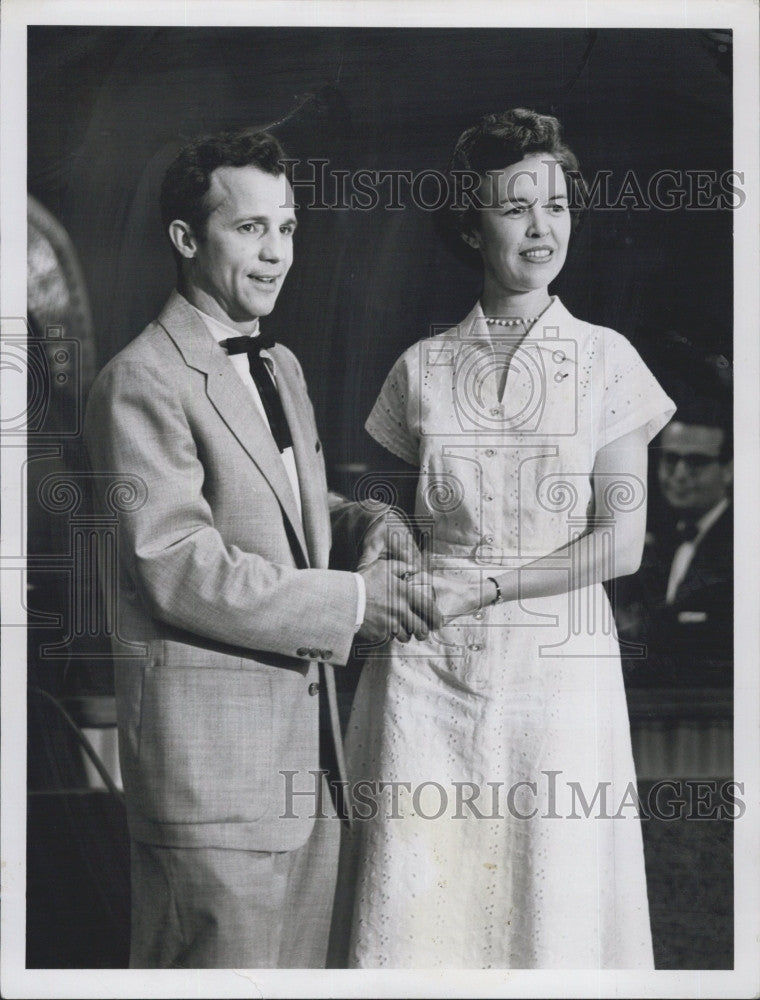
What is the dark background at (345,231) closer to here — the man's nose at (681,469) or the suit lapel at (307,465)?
the suit lapel at (307,465)

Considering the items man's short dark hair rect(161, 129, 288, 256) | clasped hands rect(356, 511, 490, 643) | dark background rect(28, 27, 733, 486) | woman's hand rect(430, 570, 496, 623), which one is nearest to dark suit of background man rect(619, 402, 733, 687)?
dark background rect(28, 27, 733, 486)

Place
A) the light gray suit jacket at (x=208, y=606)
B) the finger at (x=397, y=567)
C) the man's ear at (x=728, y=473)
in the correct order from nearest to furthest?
1. the light gray suit jacket at (x=208, y=606)
2. the finger at (x=397, y=567)
3. the man's ear at (x=728, y=473)

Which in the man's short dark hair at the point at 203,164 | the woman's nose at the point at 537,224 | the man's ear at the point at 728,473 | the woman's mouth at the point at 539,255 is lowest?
the man's ear at the point at 728,473

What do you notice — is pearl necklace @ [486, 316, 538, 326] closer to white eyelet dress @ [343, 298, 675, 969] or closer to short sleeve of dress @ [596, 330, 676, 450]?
white eyelet dress @ [343, 298, 675, 969]

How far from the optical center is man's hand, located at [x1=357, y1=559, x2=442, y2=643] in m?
3.41

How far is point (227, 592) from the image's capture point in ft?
10.8

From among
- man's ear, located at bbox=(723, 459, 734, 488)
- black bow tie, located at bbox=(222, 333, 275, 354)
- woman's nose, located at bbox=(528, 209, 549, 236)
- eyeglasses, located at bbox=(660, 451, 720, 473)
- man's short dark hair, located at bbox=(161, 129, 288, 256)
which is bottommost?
man's ear, located at bbox=(723, 459, 734, 488)

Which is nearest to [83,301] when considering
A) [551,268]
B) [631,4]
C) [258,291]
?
[258,291]

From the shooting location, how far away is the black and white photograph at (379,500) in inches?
132

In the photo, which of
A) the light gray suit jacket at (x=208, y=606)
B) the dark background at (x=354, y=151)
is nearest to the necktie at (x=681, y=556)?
the dark background at (x=354, y=151)

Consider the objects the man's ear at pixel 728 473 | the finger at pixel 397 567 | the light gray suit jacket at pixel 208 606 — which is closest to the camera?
the light gray suit jacket at pixel 208 606

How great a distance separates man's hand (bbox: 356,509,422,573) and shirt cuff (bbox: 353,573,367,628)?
47 millimetres

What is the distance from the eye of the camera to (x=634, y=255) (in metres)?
3.51

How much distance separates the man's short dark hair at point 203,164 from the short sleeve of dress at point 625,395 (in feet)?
3.63
